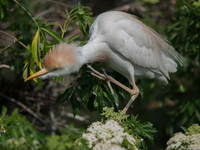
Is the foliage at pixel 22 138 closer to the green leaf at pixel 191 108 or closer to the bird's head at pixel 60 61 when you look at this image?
the bird's head at pixel 60 61

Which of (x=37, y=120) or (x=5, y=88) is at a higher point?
(x=5, y=88)

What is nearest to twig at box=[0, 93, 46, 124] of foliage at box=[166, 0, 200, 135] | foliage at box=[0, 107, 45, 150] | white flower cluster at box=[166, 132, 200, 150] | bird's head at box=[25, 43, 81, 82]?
bird's head at box=[25, 43, 81, 82]

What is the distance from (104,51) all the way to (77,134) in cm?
112

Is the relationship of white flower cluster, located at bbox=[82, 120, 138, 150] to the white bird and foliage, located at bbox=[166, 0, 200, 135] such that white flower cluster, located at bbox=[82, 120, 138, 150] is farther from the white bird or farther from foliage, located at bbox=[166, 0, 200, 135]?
foliage, located at bbox=[166, 0, 200, 135]

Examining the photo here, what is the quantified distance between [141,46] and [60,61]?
946 millimetres

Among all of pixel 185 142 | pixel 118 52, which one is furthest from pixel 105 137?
pixel 118 52

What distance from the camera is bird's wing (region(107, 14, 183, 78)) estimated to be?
2.24 m

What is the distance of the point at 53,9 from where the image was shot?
4320 millimetres

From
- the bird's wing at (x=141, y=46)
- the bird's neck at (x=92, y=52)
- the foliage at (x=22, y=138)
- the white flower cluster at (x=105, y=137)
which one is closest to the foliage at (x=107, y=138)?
the white flower cluster at (x=105, y=137)

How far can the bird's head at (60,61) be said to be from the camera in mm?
1932

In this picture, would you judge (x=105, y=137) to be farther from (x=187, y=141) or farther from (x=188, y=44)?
(x=188, y=44)

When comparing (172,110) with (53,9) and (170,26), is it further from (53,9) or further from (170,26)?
(53,9)

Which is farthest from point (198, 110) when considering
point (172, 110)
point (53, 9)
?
point (53, 9)

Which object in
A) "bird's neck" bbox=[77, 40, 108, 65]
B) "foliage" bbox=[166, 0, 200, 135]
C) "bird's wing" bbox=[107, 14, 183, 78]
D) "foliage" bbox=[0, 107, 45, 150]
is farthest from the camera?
"foliage" bbox=[166, 0, 200, 135]
